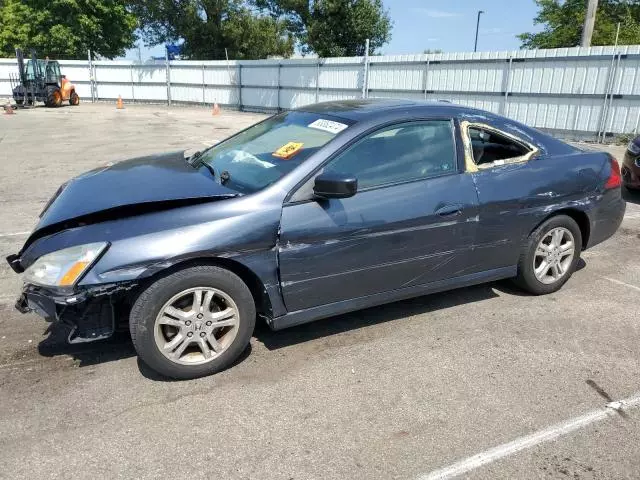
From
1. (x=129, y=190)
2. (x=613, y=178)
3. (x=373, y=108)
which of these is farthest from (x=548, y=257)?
(x=129, y=190)

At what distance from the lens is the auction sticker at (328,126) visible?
3.62m

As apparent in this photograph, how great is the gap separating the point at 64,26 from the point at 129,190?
36.6 m

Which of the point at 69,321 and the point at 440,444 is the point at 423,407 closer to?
the point at 440,444

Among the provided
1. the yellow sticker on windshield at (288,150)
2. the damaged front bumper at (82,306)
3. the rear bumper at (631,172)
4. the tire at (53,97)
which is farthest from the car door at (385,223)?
the tire at (53,97)

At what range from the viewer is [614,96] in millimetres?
13391

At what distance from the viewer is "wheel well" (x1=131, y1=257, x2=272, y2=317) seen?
304 cm

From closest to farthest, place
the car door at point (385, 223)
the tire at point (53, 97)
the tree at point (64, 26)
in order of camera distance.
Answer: the car door at point (385, 223)
the tire at point (53, 97)
the tree at point (64, 26)

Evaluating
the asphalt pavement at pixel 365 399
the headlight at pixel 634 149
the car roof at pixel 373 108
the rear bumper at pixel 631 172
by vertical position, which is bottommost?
the asphalt pavement at pixel 365 399

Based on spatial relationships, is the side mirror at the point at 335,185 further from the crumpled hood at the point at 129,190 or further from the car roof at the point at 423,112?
the car roof at the point at 423,112

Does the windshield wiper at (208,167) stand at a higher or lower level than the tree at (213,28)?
lower

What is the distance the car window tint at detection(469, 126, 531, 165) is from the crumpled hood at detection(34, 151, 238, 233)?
6.08ft

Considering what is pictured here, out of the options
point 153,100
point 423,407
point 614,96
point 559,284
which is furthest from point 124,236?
point 153,100

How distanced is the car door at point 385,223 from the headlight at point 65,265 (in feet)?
3.43

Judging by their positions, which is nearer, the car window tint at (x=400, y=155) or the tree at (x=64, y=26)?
the car window tint at (x=400, y=155)
